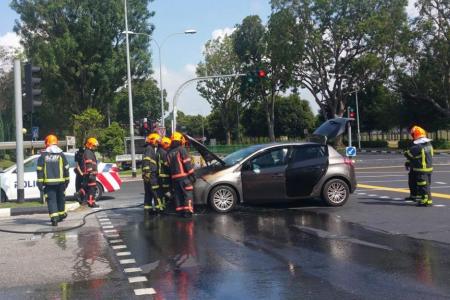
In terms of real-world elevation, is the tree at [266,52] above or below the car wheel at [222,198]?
above

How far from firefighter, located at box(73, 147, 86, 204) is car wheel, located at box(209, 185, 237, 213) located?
3.87 metres

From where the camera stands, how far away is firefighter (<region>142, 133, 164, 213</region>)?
1230 centimetres

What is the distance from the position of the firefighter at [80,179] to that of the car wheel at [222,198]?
3866 mm

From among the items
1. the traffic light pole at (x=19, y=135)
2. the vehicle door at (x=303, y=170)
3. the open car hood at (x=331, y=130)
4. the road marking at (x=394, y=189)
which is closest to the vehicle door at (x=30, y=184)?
the traffic light pole at (x=19, y=135)

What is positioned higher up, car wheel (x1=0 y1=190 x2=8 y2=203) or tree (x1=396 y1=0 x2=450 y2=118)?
tree (x1=396 y1=0 x2=450 y2=118)

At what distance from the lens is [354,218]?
1115cm

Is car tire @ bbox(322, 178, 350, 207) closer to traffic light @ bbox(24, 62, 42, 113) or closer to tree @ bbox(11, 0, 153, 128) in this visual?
traffic light @ bbox(24, 62, 42, 113)

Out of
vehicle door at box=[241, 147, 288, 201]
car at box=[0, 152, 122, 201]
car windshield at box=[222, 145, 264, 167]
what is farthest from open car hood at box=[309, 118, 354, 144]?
car at box=[0, 152, 122, 201]

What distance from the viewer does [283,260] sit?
7438 mm

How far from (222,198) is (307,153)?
7.37 ft

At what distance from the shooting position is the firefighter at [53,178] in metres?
10.9

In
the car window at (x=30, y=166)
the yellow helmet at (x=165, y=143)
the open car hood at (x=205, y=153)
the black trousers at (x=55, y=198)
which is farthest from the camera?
the car window at (x=30, y=166)

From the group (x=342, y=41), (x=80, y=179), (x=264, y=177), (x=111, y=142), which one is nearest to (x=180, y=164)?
(x=264, y=177)

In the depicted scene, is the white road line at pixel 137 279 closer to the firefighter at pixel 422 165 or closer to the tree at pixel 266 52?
the firefighter at pixel 422 165
